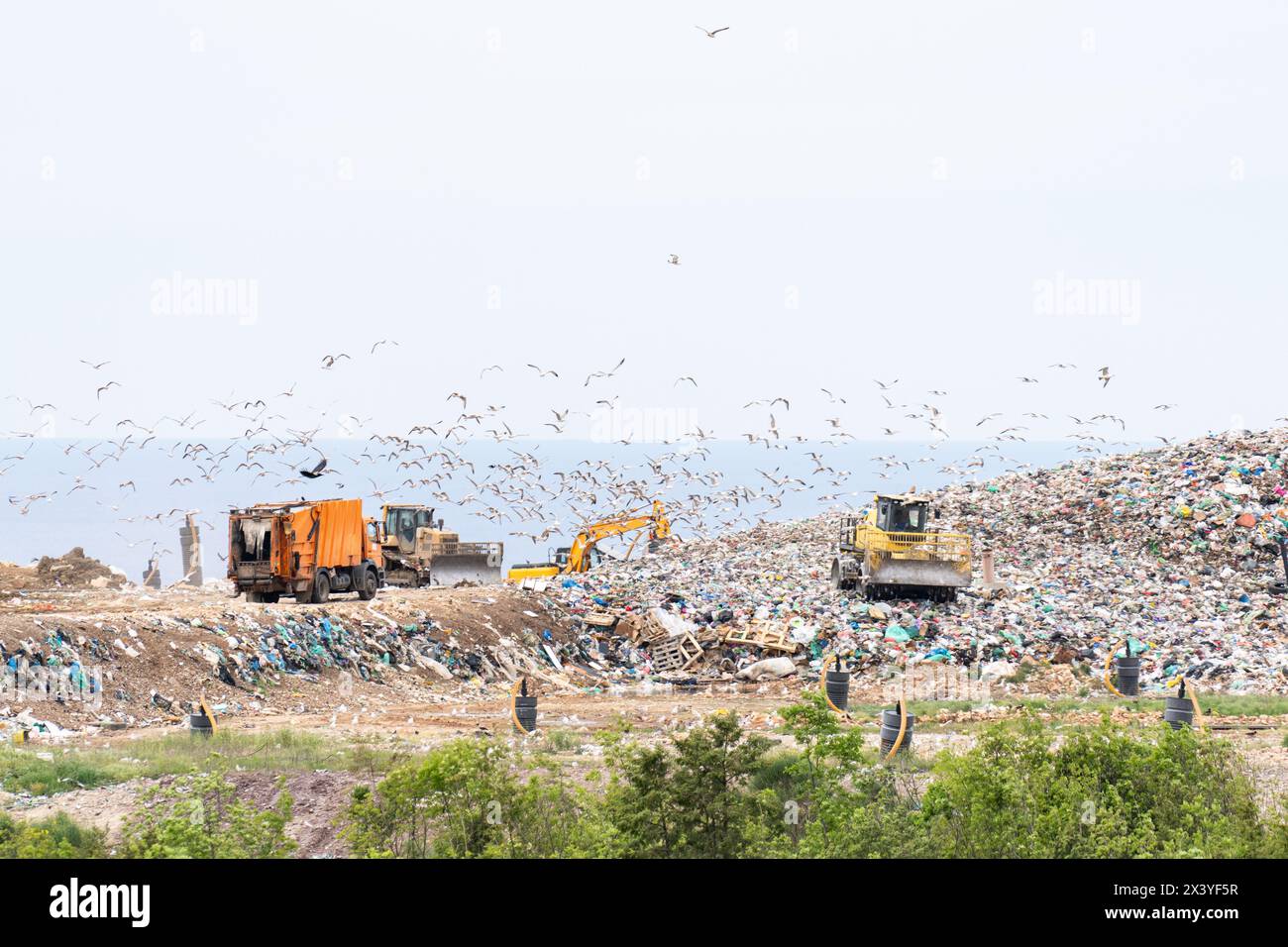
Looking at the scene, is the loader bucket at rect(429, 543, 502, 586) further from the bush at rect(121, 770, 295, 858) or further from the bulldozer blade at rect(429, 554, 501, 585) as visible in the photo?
the bush at rect(121, 770, 295, 858)

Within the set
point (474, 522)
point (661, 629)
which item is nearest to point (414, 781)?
point (661, 629)

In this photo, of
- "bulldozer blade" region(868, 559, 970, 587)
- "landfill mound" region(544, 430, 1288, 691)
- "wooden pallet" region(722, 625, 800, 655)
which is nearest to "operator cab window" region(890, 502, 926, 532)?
"bulldozer blade" region(868, 559, 970, 587)

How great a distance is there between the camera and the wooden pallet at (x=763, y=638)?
18891mm

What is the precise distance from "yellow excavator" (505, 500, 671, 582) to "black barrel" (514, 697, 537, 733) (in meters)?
13.8

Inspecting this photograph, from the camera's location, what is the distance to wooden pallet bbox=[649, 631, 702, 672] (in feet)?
62.4

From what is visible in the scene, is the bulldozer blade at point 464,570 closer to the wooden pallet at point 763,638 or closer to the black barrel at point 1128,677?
the wooden pallet at point 763,638

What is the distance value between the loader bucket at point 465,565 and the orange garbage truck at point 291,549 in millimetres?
4800

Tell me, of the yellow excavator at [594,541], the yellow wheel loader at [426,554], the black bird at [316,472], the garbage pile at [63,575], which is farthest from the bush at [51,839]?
the yellow excavator at [594,541]

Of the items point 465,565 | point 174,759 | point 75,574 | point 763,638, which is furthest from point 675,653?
point 75,574

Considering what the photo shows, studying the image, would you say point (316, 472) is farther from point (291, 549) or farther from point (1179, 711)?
point (1179, 711)

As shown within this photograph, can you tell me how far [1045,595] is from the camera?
821 inches

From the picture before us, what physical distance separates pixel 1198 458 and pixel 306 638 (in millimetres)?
20119
